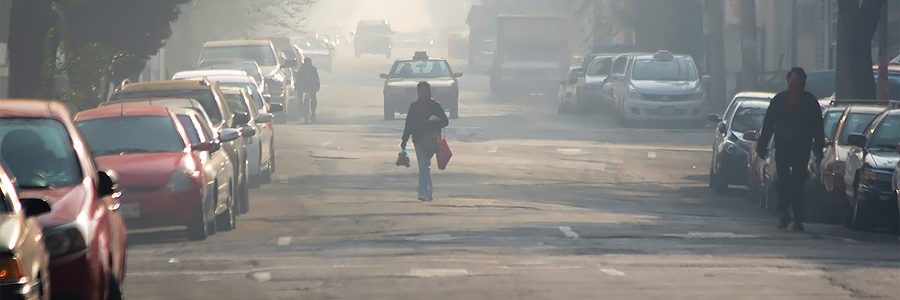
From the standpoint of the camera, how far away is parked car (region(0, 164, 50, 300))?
8547 mm

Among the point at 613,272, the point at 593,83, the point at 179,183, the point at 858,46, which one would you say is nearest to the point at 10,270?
the point at 613,272

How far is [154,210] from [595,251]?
4.28 meters

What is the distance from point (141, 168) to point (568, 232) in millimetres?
4123

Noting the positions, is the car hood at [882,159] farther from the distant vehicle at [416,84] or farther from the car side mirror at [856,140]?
the distant vehicle at [416,84]

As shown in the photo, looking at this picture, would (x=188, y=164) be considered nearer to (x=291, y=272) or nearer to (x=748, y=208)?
(x=291, y=272)

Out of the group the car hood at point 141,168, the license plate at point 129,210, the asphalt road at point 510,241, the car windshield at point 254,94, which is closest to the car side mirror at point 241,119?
the asphalt road at point 510,241

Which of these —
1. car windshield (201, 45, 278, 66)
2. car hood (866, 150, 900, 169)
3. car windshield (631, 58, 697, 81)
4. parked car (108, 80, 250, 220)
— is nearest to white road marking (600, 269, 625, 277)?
car hood (866, 150, 900, 169)

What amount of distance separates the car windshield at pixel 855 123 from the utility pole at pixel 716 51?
87.2 ft

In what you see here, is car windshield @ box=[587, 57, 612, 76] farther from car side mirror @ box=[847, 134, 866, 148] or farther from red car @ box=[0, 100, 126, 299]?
red car @ box=[0, 100, 126, 299]

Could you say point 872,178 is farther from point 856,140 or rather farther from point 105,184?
point 105,184

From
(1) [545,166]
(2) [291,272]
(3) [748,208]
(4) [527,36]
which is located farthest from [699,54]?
(2) [291,272]

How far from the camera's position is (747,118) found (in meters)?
27.4

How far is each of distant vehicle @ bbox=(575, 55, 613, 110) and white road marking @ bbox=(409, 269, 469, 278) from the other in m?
34.8

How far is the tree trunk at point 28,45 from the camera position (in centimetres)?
2759
